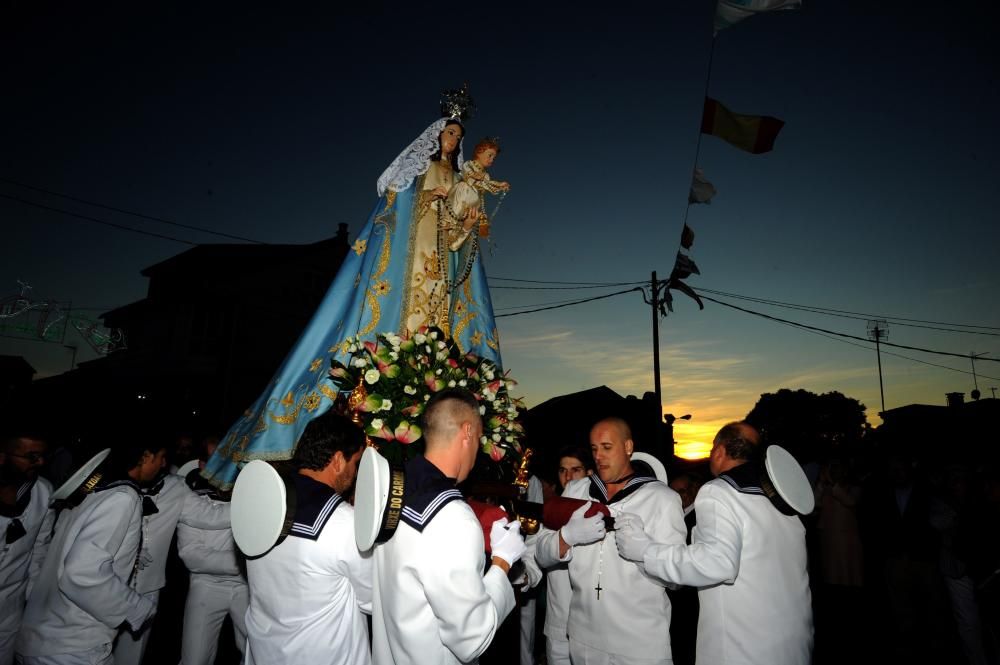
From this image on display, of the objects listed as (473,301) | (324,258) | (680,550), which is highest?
(324,258)

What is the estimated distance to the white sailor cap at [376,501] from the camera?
2.53m

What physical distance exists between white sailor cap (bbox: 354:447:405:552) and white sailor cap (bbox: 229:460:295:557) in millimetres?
669

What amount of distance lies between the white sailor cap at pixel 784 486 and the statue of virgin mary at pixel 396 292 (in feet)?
10.8

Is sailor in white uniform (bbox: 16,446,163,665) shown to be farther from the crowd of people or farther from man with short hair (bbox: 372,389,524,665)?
man with short hair (bbox: 372,389,524,665)

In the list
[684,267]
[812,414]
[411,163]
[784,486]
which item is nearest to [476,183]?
[411,163]

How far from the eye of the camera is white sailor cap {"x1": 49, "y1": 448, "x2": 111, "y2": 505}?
4105mm

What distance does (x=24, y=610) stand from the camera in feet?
14.2

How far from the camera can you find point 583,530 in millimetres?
3787

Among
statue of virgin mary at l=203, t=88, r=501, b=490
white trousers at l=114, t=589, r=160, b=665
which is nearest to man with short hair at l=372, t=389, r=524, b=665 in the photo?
statue of virgin mary at l=203, t=88, r=501, b=490

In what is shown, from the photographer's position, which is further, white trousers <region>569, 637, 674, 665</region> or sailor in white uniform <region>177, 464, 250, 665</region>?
sailor in white uniform <region>177, 464, 250, 665</region>

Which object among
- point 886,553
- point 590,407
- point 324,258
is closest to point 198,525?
point 886,553

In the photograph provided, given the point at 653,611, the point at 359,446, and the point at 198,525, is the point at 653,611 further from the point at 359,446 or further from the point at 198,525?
the point at 198,525

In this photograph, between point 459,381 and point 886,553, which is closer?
point 459,381

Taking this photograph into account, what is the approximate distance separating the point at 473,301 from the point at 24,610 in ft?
15.7
